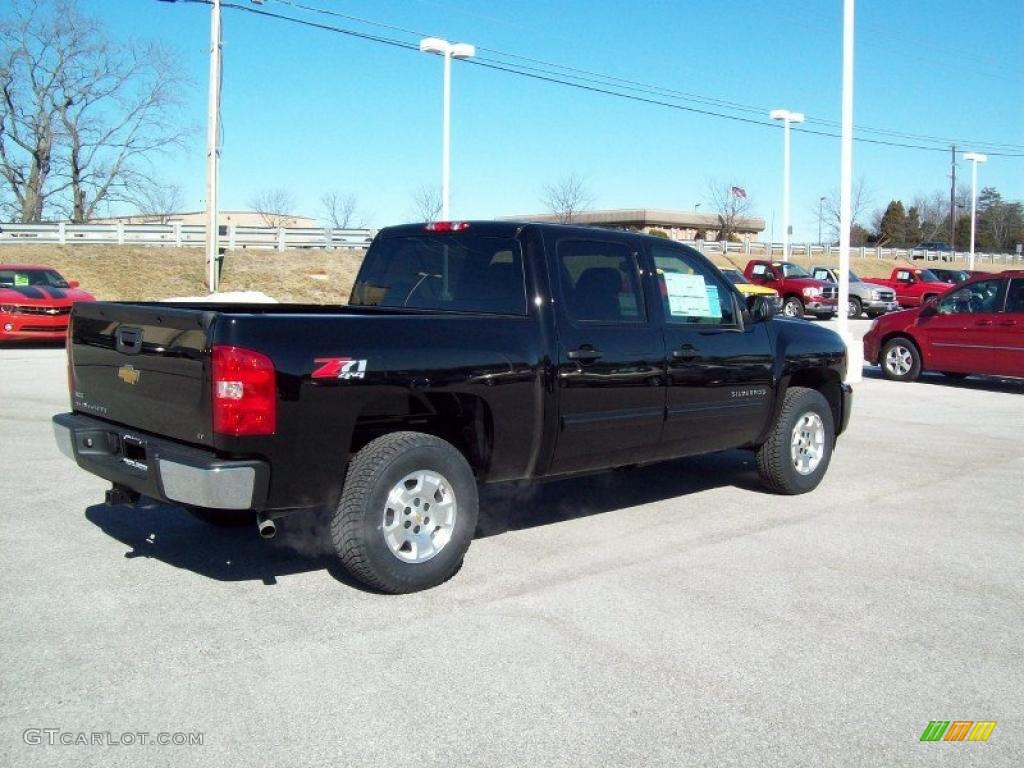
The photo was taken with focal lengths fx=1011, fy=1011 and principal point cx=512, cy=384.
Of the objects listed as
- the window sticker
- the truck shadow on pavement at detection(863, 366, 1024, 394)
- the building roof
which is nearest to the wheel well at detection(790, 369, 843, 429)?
the window sticker

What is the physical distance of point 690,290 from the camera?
22.1 ft

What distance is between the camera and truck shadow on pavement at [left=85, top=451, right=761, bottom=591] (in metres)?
5.58

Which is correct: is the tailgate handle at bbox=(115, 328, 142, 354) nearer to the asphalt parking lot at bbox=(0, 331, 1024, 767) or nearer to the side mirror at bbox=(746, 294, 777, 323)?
the asphalt parking lot at bbox=(0, 331, 1024, 767)

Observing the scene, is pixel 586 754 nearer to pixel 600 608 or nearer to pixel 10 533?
pixel 600 608

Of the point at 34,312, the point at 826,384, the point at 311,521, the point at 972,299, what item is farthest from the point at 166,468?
the point at 34,312

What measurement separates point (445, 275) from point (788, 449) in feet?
9.69

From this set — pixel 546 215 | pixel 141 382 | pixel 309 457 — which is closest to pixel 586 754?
pixel 309 457

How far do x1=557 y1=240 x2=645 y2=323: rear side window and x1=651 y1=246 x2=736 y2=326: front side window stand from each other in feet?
0.89

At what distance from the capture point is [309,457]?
15.3 ft

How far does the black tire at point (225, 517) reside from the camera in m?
5.91

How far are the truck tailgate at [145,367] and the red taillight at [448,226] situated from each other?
184cm

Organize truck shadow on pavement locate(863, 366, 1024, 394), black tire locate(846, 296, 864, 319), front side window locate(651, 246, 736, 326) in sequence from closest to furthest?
front side window locate(651, 246, 736, 326)
truck shadow on pavement locate(863, 366, 1024, 394)
black tire locate(846, 296, 864, 319)

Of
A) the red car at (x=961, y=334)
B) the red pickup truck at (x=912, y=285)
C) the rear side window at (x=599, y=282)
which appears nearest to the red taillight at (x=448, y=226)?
the rear side window at (x=599, y=282)

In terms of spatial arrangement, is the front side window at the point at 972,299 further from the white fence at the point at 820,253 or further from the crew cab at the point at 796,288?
the white fence at the point at 820,253
